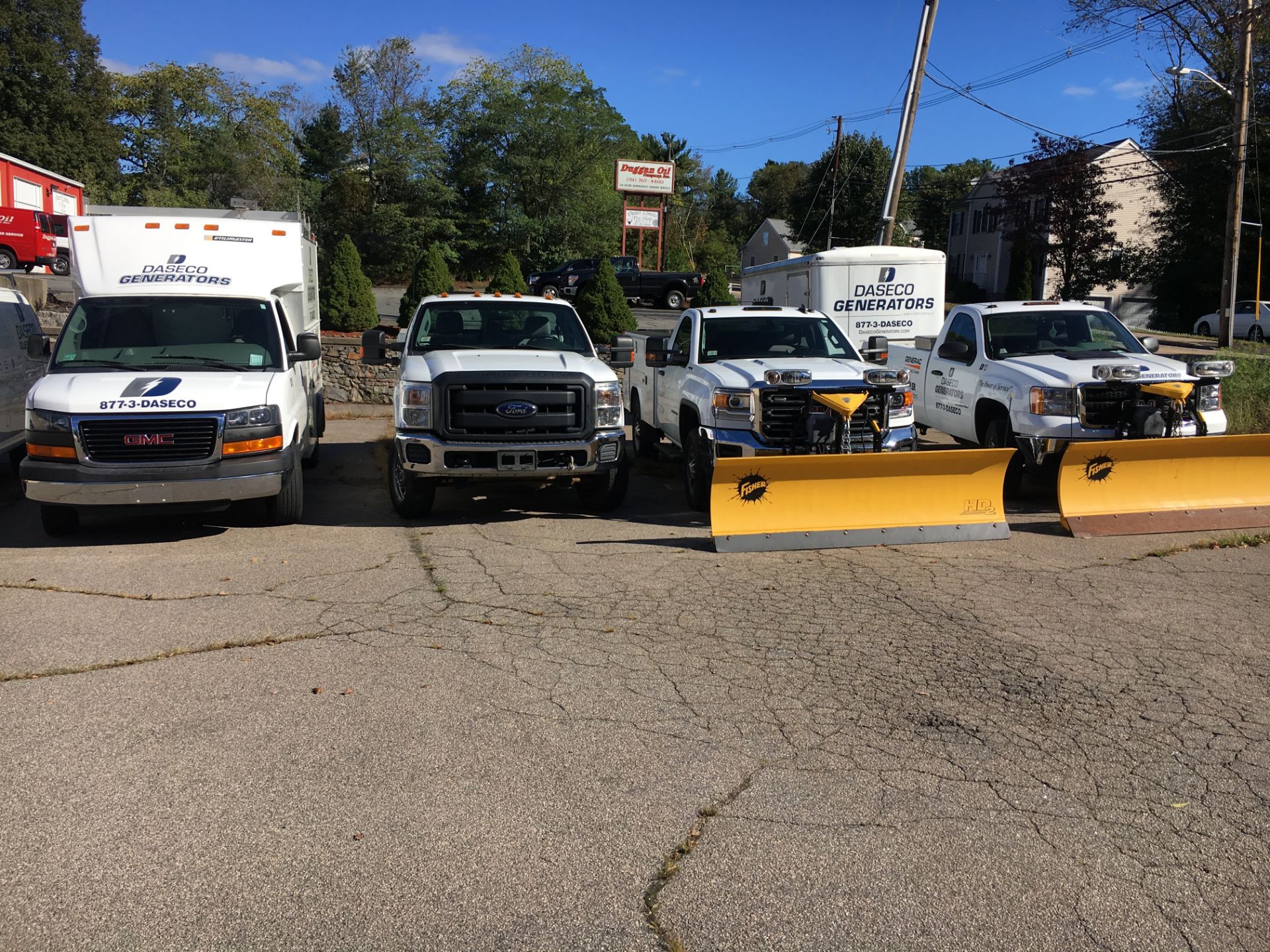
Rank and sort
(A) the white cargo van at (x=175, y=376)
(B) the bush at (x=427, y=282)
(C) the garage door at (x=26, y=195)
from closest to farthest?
(A) the white cargo van at (x=175, y=376) → (B) the bush at (x=427, y=282) → (C) the garage door at (x=26, y=195)

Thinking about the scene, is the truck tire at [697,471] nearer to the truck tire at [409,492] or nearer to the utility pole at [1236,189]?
the truck tire at [409,492]

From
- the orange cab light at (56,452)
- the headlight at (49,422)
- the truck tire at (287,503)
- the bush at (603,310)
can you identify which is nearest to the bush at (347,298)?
the bush at (603,310)

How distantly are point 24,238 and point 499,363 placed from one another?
94.2ft

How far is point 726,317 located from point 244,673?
7.11 meters

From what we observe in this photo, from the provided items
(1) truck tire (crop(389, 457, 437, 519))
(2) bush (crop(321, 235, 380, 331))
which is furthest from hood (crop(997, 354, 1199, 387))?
(2) bush (crop(321, 235, 380, 331))

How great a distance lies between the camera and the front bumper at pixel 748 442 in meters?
9.63

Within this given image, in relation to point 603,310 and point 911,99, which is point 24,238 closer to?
point 603,310

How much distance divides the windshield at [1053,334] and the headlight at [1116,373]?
3.88 ft

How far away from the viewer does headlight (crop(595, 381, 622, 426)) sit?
946cm

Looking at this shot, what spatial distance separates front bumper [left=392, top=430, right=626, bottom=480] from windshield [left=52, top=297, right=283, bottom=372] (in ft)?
5.64

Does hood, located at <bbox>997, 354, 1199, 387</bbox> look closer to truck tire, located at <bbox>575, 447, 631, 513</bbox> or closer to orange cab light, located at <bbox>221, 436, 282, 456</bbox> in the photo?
truck tire, located at <bbox>575, 447, 631, 513</bbox>

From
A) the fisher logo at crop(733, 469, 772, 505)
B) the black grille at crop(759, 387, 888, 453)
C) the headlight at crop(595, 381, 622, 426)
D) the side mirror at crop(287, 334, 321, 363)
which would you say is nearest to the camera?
the fisher logo at crop(733, 469, 772, 505)

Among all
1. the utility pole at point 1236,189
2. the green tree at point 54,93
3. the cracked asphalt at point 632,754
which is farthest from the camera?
the green tree at point 54,93

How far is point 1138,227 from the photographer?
51.8 meters
